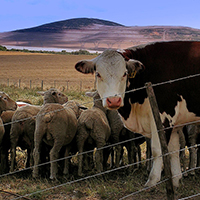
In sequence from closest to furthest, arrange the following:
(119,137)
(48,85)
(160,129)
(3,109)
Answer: (160,129), (119,137), (3,109), (48,85)

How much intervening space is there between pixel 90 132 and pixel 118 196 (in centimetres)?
179

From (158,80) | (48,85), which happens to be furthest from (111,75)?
(48,85)

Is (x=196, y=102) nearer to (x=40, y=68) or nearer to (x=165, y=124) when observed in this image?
(x=165, y=124)

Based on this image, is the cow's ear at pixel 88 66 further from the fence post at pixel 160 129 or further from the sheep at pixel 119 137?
A: the sheep at pixel 119 137

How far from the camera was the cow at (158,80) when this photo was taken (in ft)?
16.6

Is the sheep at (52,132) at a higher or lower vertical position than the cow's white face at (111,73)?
lower

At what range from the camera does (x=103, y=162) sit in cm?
755

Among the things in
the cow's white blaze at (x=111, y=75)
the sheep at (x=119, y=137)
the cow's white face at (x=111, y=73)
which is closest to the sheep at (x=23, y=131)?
the sheep at (x=119, y=137)

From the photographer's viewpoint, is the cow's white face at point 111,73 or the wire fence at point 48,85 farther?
the wire fence at point 48,85

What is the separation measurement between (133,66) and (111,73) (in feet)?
1.37

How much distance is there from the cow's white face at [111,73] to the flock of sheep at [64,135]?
5.77 feet

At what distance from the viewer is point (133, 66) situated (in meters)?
5.02

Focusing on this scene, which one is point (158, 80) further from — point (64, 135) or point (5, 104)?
point (5, 104)

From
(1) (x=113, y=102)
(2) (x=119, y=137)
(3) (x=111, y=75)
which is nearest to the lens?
(1) (x=113, y=102)
